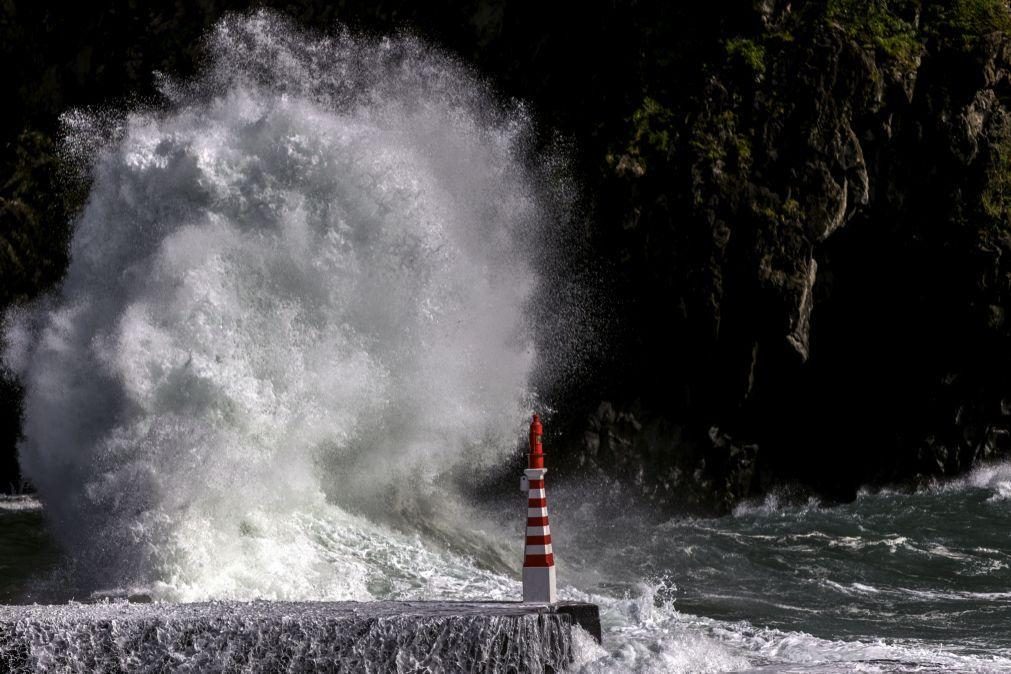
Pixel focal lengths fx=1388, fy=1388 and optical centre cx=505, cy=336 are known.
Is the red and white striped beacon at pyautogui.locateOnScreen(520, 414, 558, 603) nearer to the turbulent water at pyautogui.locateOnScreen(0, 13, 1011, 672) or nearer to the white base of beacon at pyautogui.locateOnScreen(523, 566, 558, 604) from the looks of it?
the white base of beacon at pyautogui.locateOnScreen(523, 566, 558, 604)

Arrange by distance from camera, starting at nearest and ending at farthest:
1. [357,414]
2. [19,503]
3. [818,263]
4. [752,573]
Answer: [357,414] → [752,573] → [19,503] → [818,263]

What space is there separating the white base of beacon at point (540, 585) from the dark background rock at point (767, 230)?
771 cm

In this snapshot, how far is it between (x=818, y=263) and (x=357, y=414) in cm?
645

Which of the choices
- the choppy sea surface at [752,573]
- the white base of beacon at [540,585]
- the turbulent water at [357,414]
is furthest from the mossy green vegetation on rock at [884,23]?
the white base of beacon at [540,585]

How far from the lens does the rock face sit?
50.8 feet

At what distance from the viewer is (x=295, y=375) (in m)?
11.2

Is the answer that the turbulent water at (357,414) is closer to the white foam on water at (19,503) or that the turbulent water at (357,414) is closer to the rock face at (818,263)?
the white foam on water at (19,503)

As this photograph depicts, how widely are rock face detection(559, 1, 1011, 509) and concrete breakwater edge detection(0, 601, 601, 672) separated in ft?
29.7

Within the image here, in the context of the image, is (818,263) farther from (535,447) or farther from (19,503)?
(19,503)

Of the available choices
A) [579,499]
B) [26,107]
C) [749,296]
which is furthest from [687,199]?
[26,107]

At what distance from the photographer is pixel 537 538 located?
7332mm

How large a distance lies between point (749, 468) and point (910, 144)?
164 inches

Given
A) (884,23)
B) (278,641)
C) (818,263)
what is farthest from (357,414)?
(884,23)

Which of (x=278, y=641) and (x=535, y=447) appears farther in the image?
(x=535, y=447)
